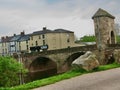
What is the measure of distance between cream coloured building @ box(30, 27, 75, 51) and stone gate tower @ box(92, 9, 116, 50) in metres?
44.1

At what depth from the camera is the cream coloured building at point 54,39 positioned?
10394cm

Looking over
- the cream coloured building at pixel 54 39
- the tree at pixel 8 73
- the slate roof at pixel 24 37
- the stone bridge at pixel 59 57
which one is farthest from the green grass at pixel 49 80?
the slate roof at pixel 24 37

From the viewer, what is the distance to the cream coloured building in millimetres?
103938

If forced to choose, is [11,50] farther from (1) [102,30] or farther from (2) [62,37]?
(1) [102,30]

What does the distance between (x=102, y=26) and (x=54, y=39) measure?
1803 inches

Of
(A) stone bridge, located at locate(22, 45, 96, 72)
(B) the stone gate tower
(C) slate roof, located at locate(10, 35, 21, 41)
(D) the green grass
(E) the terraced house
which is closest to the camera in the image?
(D) the green grass

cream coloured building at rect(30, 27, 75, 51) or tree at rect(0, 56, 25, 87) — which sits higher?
cream coloured building at rect(30, 27, 75, 51)

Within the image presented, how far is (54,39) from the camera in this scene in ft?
341

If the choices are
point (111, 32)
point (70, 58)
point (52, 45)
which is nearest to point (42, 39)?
point (52, 45)

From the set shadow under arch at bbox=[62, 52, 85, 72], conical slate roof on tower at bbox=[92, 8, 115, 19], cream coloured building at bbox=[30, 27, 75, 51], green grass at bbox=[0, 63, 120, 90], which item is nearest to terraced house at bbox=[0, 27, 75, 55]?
cream coloured building at bbox=[30, 27, 75, 51]

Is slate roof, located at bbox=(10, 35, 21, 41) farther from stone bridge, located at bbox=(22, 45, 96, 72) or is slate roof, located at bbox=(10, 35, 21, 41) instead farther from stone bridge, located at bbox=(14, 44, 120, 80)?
stone bridge, located at bbox=(22, 45, 96, 72)

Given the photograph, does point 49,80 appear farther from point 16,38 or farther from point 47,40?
point 16,38

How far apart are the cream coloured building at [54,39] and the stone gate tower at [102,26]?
44.1 m

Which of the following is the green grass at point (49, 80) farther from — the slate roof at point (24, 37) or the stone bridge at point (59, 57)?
the slate roof at point (24, 37)
